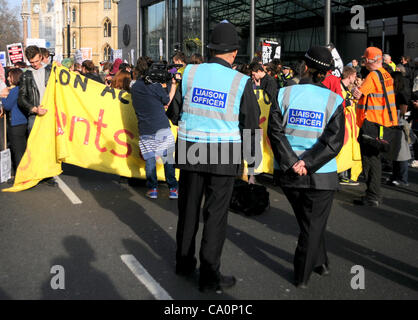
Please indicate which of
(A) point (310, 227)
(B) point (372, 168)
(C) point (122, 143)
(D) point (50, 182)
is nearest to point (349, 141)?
(B) point (372, 168)

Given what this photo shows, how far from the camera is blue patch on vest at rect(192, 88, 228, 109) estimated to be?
13.9 ft

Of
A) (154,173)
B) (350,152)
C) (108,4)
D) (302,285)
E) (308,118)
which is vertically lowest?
(302,285)

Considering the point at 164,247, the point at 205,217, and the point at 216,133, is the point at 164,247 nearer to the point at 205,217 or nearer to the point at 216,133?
the point at 205,217

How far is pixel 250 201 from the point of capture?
6.75m

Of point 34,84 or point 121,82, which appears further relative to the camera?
point 121,82

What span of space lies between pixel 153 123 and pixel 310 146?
344 centimetres

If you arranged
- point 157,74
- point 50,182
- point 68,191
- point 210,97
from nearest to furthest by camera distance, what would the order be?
point 210,97 < point 157,74 < point 68,191 < point 50,182

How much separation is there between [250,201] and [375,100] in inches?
85.7

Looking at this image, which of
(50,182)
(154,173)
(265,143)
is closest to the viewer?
(154,173)

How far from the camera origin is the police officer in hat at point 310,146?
14.1 ft

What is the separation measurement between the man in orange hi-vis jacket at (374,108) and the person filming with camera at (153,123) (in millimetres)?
2652

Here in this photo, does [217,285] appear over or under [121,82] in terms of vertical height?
under
